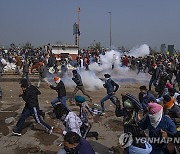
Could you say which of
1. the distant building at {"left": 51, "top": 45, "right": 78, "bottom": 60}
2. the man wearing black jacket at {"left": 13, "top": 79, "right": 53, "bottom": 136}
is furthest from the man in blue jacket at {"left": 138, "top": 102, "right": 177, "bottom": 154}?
the distant building at {"left": 51, "top": 45, "right": 78, "bottom": 60}

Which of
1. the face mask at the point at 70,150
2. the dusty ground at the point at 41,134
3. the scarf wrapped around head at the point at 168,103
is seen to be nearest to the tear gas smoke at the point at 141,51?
the dusty ground at the point at 41,134

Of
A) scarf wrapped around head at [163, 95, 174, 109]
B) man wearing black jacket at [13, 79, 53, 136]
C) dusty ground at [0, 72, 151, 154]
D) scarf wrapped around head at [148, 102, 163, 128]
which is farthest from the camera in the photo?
man wearing black jacket at [13, 79, 53, 136]

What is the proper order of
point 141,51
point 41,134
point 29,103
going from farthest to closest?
1. point 141,51
2. point 41,134
3. point 29,103

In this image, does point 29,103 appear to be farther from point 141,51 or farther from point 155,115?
point 141,51

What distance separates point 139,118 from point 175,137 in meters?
1.04

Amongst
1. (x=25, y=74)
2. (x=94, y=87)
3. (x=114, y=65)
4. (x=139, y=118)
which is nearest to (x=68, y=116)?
(x=139, y=118)

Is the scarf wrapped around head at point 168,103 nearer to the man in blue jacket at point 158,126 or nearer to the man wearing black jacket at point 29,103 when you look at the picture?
the man in blue jacket at point 158,126

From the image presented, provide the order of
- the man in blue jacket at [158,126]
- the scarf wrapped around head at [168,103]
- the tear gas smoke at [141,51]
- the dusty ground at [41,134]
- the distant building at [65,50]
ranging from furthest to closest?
1. the tear gas smoke at [141,51]
2. the distant building at [65,50]
3. the dusty ground at [41,134]
4. the scarf wrapped around head at [168,103]
5. the man in blue jacket at [158,126]

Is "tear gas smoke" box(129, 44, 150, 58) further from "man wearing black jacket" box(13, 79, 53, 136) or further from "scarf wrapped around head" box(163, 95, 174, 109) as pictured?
"scarf wrapped around head" box(163, 95, 174, 109)

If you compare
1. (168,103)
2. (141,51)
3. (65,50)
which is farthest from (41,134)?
(141,51)

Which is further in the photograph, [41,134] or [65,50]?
[65,50]

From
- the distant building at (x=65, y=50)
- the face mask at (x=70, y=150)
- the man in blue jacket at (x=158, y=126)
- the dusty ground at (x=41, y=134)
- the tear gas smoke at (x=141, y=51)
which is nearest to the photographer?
the face mask at (x=70, y=150)

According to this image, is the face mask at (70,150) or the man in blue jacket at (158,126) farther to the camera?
the man in blue jacket at (158,126)

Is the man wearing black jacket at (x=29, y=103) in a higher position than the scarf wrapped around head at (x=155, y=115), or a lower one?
lower
